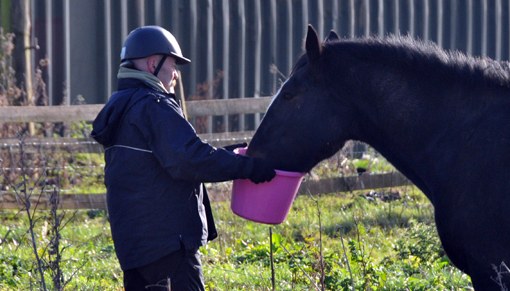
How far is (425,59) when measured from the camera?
3174 mm

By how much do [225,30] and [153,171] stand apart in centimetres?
786

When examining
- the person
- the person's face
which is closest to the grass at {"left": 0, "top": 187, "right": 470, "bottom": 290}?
the person

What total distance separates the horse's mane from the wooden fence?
339 centimetres

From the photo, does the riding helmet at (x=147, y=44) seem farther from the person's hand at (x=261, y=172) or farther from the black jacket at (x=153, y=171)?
the person's hand at (x=261, y=172)

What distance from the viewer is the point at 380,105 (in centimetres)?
321

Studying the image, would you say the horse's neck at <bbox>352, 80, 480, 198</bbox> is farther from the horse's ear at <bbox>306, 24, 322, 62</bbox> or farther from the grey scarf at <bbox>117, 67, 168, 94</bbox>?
the grey scarf at <bbox>117, 67, 168, 94</bbox>

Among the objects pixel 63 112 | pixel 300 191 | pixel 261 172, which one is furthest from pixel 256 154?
pixel 63 112

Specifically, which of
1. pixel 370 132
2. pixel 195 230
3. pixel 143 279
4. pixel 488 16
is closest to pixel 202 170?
pixel 195 230

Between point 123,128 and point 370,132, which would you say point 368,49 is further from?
point 123,128

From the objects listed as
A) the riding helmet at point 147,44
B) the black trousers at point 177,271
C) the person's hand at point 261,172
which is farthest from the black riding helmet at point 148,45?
the black trousers at point 177,271

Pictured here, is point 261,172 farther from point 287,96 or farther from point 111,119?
point 111,119

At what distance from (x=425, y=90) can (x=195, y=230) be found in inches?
58.8

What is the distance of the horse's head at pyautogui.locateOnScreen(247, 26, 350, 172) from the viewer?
3.25 metres

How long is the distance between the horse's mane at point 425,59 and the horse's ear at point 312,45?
0.07 m
